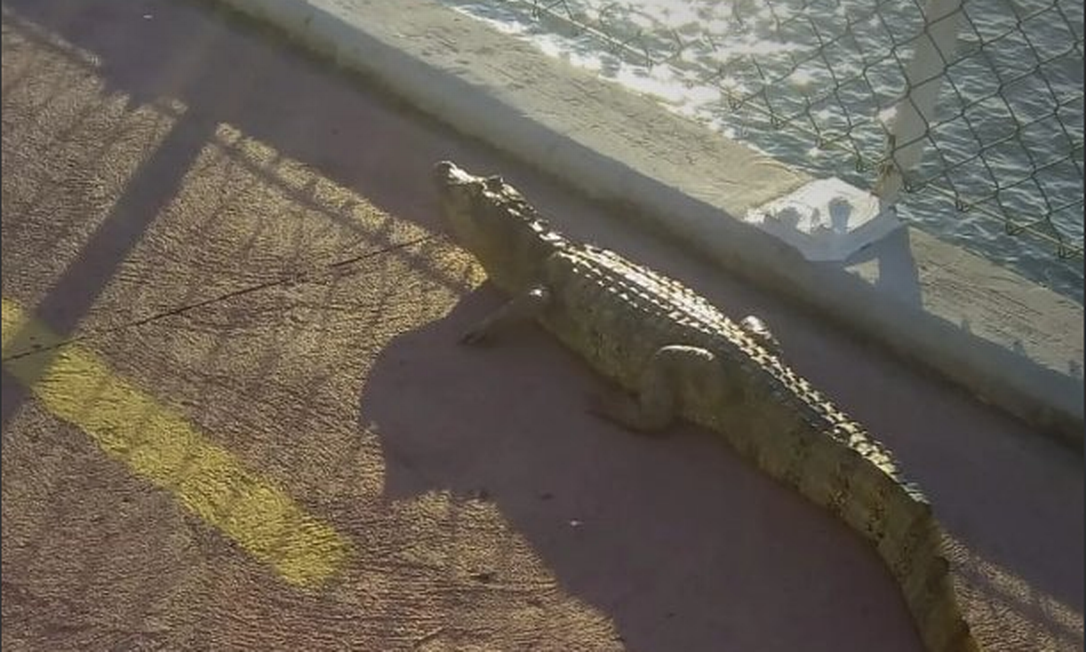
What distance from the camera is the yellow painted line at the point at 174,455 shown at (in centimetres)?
316

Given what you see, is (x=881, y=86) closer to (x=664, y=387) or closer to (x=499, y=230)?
(x=499, y=230)

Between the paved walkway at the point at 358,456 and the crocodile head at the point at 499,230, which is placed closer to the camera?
the paved walkway at the point at 358,456

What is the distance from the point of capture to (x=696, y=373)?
3.62m

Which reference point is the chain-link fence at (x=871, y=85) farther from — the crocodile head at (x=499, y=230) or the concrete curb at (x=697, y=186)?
the crocodile head at (x=499, y=230)

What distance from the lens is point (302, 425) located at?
3518 millimetres

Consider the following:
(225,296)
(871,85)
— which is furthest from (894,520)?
(871,85)

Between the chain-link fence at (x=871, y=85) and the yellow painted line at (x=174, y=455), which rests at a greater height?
the chain-link fence at (x=871, y=85)

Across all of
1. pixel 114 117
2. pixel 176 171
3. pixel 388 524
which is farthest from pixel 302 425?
pixel 114 117

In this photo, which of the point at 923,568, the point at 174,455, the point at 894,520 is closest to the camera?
the point at 923,568

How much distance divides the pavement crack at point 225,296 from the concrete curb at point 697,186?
0.65 metres

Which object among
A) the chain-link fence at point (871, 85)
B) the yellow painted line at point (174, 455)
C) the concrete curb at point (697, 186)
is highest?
the chain-link fence at point (871, 85)

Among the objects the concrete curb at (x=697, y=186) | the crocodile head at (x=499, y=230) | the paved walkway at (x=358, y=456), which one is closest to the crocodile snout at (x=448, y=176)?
the crocodile head at (x=499, y=230)

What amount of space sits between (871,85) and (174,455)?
2.67 metres

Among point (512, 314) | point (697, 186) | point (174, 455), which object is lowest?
point (174, 455)
